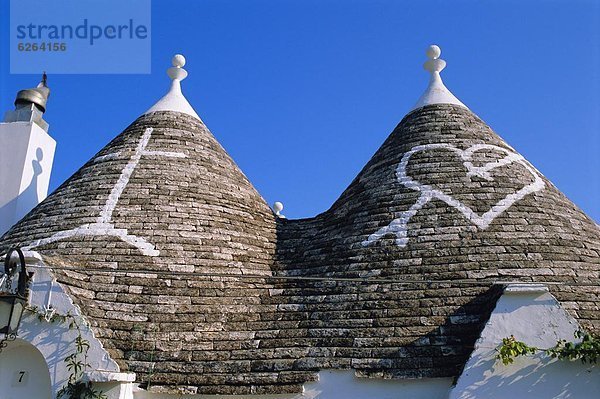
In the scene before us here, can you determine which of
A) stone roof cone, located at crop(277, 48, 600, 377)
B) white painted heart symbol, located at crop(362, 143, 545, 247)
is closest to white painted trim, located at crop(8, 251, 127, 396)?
stone roof cone, located at crop(277, 48, 600, 377)

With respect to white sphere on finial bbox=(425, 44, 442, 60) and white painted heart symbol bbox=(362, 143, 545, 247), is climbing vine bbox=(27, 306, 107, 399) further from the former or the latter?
white sphere on finial bbox=(425, 44, 442, 60)

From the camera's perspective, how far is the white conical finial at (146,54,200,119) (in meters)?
10.5

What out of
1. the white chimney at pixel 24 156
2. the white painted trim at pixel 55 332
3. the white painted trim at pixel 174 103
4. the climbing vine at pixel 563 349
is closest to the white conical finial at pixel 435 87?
the white painted trim at pixel 174 103

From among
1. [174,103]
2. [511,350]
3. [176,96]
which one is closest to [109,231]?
[174,103]

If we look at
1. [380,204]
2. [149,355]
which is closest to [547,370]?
[380,204]

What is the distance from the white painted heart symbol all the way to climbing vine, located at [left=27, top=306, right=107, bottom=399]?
3.89m

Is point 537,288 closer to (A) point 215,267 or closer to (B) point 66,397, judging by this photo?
(A) point 215,267

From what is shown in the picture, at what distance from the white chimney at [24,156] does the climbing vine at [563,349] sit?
10.0 meters

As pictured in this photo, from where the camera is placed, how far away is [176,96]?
1083 centimetres

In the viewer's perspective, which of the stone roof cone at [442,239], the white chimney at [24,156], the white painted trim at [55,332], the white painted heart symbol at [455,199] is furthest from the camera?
the white chimney at [24,156]

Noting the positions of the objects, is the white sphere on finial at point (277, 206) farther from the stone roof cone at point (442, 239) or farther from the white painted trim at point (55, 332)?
the white painted trim at point (55, 332)

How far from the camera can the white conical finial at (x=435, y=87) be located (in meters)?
10.0

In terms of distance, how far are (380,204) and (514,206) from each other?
191cm

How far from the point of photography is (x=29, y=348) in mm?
6523
